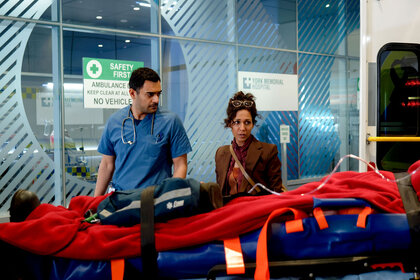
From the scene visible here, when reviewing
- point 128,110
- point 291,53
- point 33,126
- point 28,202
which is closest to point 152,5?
point 33,126

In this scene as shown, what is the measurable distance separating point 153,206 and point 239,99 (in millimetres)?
1728

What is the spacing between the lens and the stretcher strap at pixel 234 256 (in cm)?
155

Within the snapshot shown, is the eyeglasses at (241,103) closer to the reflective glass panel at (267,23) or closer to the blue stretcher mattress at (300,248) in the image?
the blue stretcher mattress at (300,248)

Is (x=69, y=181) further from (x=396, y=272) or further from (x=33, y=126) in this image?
(x=396, y=272)

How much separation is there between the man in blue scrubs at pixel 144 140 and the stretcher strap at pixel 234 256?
1468 mm

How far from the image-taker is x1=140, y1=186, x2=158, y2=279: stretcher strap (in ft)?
5.11

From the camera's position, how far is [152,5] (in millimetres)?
6582

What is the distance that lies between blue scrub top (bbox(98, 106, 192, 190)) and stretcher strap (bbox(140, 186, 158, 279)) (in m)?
1.35

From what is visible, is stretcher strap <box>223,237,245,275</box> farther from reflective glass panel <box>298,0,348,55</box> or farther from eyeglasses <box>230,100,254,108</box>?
reflective glass panel <box>298,0,348,55</box>

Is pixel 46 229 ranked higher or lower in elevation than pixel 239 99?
lower

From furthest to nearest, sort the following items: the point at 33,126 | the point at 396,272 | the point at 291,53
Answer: the point at 291,53 < the point at 33,126 < the point at 396,272

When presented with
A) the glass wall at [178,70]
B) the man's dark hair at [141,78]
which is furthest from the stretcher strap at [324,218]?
the glass wall at [178,70]

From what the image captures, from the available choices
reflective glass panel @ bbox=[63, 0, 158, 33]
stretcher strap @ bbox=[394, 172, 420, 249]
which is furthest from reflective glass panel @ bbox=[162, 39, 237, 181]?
stretcher strap @ bbox=[394, 172, 420, 249]

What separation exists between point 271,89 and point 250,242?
6490 mm
